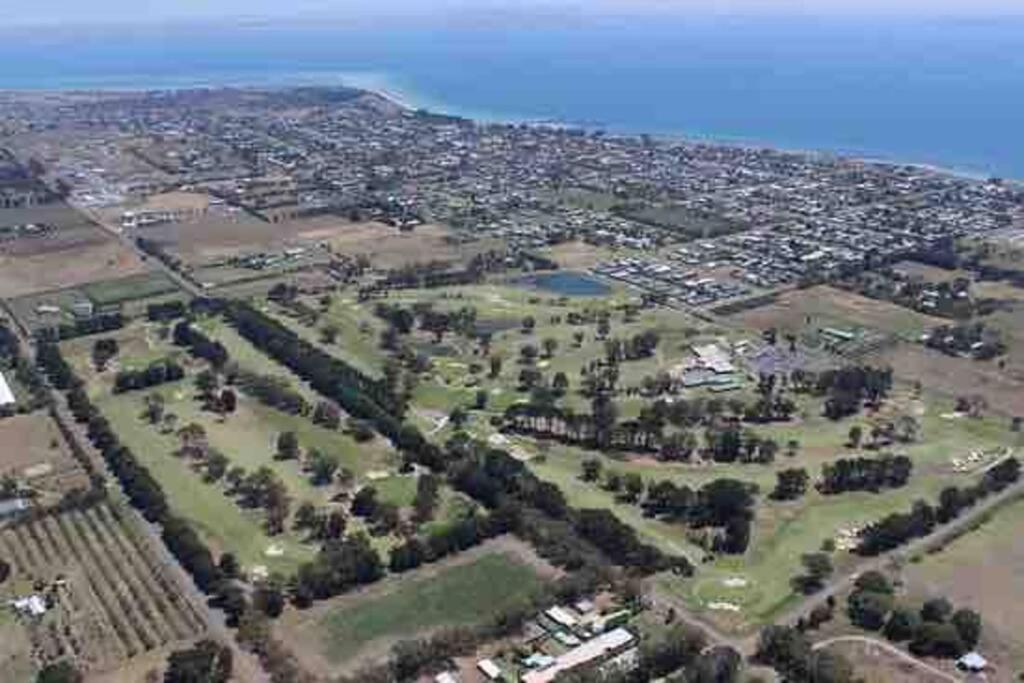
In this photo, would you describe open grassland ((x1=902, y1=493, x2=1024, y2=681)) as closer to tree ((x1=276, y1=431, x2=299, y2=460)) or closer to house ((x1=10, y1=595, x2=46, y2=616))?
tree ((x1=276, y1=431, x2=299, y2=460))

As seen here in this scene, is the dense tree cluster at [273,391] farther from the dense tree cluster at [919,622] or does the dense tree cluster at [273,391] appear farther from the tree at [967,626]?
the tree at [967,626]

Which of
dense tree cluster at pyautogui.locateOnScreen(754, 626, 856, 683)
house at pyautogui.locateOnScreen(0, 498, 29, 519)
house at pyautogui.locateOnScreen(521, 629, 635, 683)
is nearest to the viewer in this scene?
dense tree cluster at pyautogui.locateOnScreen(754, 626, 856, 683)

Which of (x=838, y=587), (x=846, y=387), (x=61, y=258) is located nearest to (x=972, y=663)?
(x=838, y=587)

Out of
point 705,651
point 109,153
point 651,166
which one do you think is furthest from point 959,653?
point 109,153

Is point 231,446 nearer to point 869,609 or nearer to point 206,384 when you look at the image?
point 206,384

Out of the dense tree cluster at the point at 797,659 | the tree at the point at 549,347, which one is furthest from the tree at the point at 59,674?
the tree at the point at 549,347

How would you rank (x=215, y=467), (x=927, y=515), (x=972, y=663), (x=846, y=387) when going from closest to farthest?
(x=972, y=663)
(x=927, y=515)
(x=215, y=467)
(x=846, y=387)

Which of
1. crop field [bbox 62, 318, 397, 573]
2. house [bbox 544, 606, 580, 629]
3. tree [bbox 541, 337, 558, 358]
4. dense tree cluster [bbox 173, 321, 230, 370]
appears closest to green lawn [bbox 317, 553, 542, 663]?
house [bbox 544, 606, 580, 629]
